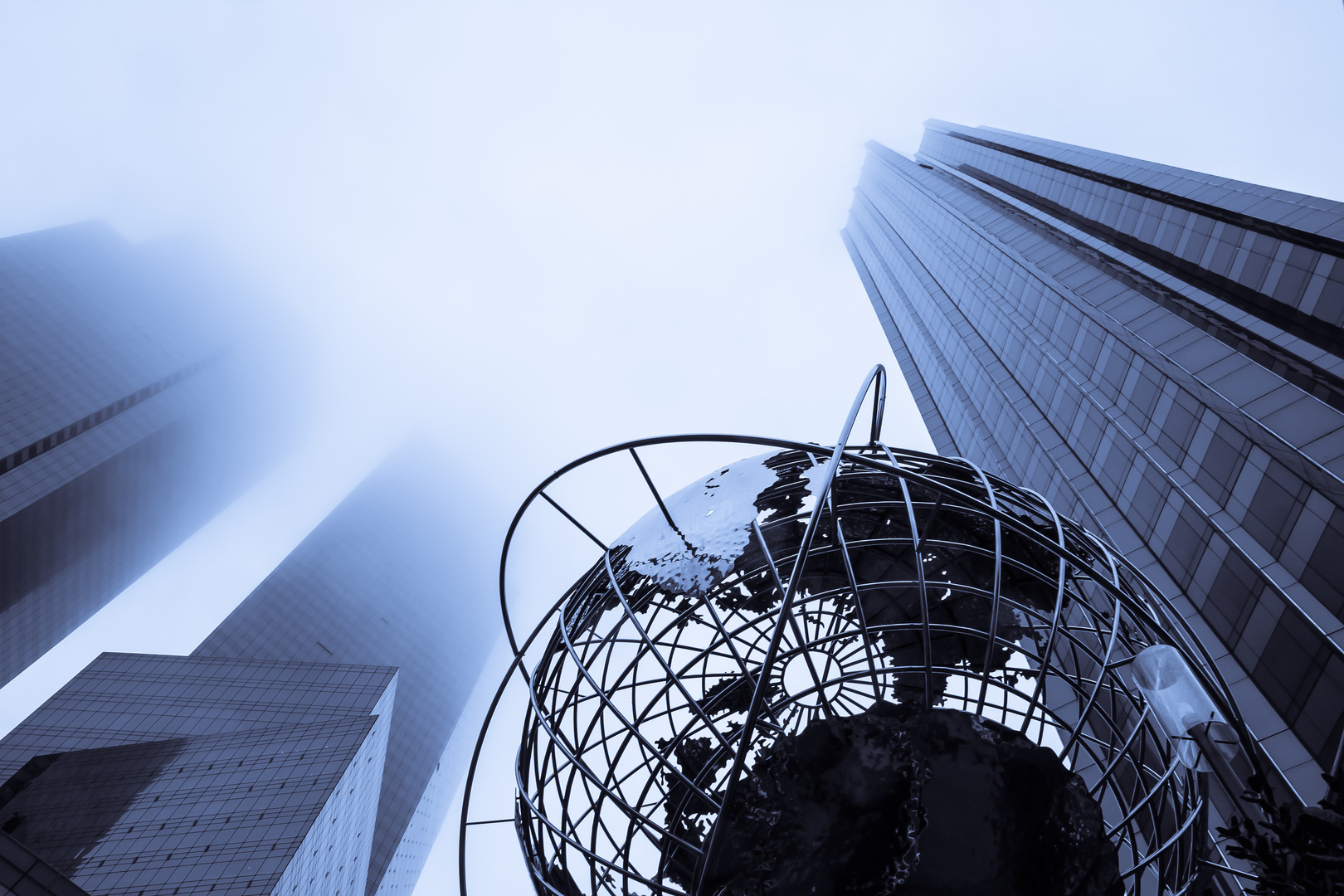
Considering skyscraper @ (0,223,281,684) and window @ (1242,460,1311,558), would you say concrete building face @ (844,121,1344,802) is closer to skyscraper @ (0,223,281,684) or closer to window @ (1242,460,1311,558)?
window @ (1242,460,1311,558)

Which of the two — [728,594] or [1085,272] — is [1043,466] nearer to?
[1085,272]

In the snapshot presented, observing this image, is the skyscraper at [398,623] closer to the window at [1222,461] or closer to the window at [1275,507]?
the window at [1222,461]

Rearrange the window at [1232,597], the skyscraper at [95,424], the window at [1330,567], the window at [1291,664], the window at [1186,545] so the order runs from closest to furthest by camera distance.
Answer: the window at [1330,567] < the window at [1291,664] < the window at [1232,597] < the window at [1186,545] < the skyscraper at [95,424]

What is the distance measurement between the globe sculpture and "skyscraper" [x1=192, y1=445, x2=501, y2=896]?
198ft

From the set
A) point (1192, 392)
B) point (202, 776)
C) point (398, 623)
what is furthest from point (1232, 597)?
point (398, 623)

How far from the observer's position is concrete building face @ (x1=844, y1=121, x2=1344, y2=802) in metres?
13.4

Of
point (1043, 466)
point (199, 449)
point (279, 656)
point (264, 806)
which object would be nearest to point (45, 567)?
point (279, 656)

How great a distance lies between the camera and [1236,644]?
14.9m

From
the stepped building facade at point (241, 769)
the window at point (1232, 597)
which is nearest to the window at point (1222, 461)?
the window at point (1232, 597)

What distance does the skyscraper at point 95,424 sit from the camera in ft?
205

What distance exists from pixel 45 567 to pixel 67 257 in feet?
157

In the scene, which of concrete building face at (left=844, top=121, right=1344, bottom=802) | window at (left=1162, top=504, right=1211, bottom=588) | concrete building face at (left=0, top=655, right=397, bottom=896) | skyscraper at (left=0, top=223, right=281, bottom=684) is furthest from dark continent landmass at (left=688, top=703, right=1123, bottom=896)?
skyscraper at (left=0, top=223, right=281, bottom=684)

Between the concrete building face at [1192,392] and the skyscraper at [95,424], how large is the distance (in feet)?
245

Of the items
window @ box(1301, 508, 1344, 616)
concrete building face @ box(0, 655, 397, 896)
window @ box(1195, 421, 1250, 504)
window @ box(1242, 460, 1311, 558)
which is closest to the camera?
window @ box(1301, 508, 1344, 616)
